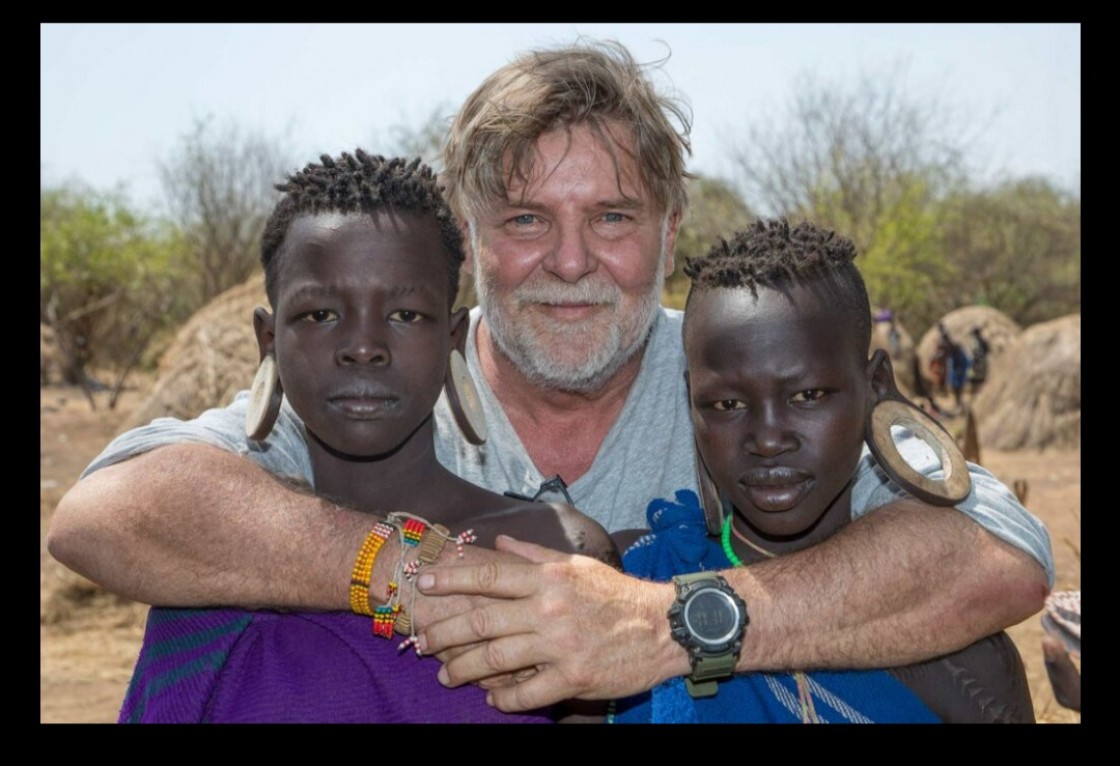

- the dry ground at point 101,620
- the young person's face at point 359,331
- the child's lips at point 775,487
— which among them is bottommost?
the dry ground at point 101,620

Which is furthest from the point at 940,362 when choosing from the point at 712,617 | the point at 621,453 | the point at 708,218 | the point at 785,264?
the point at 712,617

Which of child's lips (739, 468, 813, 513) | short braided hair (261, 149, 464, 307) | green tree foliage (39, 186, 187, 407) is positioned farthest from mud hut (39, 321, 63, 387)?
child's lips (739, 468, 813, 513)

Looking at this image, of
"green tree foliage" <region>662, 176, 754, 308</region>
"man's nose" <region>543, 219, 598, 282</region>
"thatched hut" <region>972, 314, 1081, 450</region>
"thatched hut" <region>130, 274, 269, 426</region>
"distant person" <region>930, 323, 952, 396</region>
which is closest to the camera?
"man's nose" <region>543, 219, 598, 282</region>

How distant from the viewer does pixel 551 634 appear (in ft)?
7.93

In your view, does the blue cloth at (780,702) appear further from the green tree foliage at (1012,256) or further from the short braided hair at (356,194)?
the green tree foliage at (1012,256)

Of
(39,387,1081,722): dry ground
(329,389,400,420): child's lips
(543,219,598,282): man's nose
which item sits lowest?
(39,387,1081,722): dry ground

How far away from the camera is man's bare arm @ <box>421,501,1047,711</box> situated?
7.94 feet

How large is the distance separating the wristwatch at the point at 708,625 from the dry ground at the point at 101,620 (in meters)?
3.53

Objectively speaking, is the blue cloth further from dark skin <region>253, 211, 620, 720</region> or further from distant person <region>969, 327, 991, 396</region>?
distant person <region>969, 327, 991, 396</region>

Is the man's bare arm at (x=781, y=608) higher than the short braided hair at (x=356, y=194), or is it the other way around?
the short braided hair at (x=356, y=194)

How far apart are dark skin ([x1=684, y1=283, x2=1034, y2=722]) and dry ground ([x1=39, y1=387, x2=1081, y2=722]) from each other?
3.13m

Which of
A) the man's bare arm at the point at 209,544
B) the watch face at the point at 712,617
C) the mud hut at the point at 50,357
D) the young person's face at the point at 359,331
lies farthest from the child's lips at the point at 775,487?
the mud hut at the point at 50,357

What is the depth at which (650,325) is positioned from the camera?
352 cm

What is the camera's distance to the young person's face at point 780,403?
2564 mm
